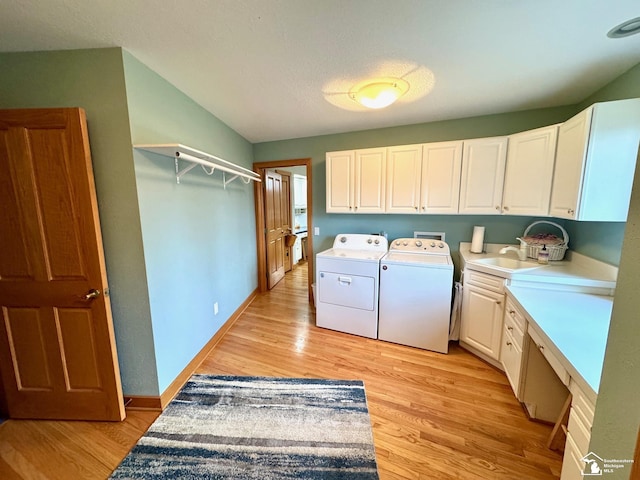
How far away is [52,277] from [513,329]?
10.5 ft

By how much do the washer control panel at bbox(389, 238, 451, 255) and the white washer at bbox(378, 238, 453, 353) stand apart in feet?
0.28

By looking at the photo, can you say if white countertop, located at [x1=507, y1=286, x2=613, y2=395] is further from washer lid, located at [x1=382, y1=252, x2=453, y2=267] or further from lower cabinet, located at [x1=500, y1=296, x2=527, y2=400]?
washer lid, located at [x1=382, y1=252, x2=453, y2=267]

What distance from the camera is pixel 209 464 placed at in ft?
4.44

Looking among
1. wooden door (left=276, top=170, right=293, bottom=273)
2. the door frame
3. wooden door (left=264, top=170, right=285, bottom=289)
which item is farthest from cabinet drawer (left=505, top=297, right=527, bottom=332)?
wooden door (left=276, top=170, right=293, bottom=273)

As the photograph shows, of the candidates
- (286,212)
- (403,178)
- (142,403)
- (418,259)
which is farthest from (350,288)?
(286,212)

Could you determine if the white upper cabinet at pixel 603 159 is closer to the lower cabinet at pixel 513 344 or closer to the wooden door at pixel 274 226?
the lower cabinet at pixel 513 344

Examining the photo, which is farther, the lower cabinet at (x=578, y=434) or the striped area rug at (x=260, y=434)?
the striped area rug at (x=260, y=434)

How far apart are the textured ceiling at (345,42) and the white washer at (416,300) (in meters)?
1.55

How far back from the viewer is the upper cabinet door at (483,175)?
7.49 feet

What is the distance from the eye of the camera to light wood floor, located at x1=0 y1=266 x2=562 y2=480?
1345 millimetres

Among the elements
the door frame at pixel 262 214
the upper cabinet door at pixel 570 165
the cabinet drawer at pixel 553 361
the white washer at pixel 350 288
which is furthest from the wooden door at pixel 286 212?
the cabinet drawer at pixel 553 361

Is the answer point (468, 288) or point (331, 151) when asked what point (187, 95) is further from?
point (468, 288)

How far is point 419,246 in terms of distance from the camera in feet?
9.22

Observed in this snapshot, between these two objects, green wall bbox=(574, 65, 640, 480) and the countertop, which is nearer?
green wall bbox=(574, 65, 640, 480)
